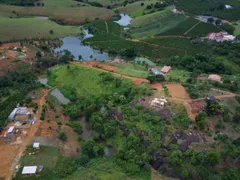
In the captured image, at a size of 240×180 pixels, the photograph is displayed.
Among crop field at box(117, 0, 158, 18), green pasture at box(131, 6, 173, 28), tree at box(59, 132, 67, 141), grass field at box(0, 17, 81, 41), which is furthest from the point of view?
crop field at box(117, 0, 158, 18)

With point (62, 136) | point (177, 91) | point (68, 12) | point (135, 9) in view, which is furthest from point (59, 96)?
point (135, 9)

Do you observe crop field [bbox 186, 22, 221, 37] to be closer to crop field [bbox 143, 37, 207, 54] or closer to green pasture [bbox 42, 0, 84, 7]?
crop field [bbox 143, 37, 207, 54]

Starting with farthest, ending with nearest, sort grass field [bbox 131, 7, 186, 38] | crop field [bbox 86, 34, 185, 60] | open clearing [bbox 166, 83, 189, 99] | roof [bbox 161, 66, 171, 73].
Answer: grass field [bbox 131, 7, 186, 38], crop field [bbox 86, 34, 185, 60], roof [bbox 161, 66, 171, 73], open clearing [bbox 166, 83, 189, 99]

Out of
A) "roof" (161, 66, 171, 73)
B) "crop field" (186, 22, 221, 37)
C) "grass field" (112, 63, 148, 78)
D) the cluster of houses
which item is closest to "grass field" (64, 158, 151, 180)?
"grass field" (112, 63, 148, 78)

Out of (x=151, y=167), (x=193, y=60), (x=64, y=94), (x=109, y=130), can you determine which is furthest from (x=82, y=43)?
(x=151, y=167)

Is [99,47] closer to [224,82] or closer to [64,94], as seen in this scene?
[64,94]
